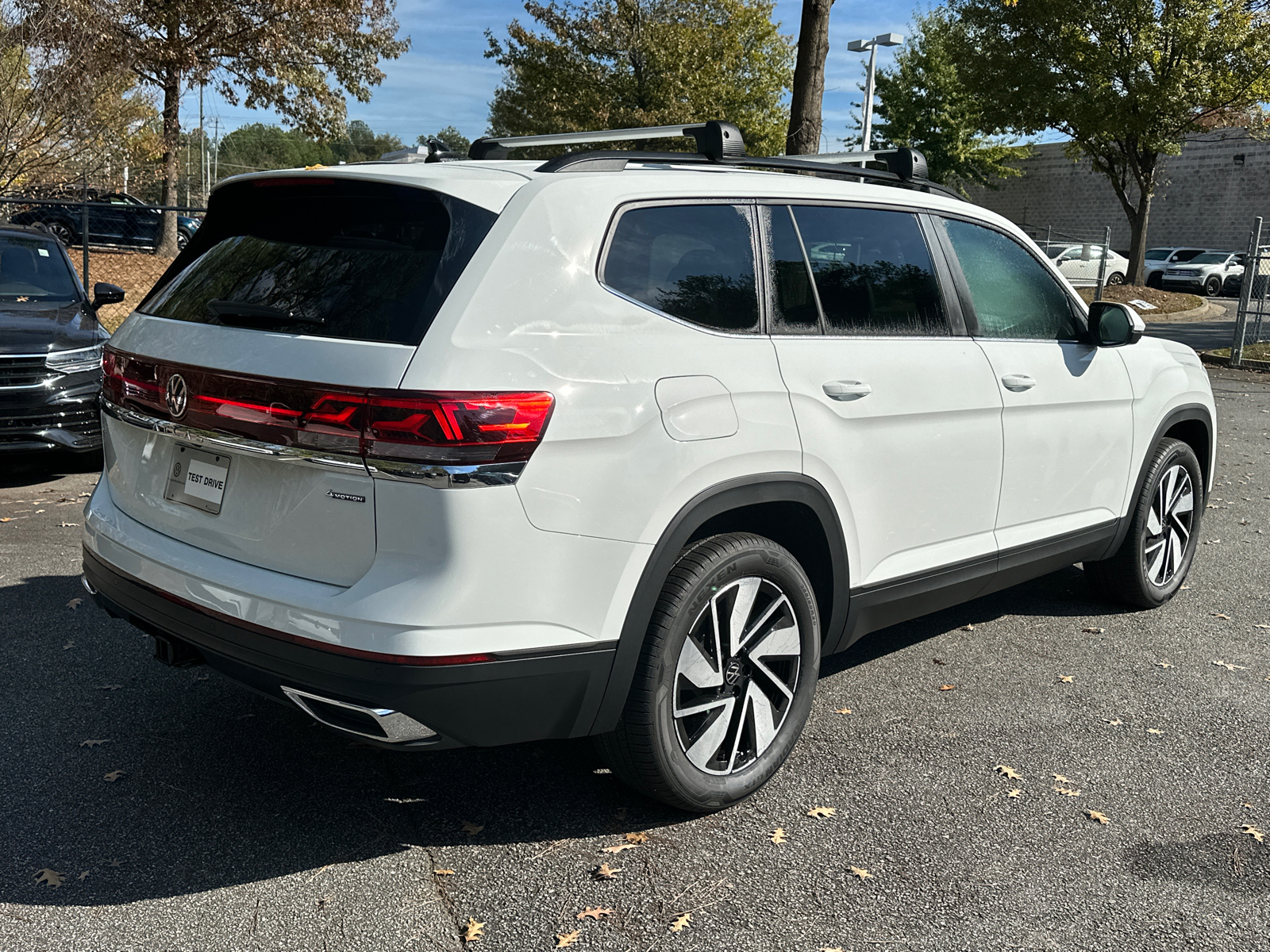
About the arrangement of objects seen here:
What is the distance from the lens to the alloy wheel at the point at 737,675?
331 centimetres

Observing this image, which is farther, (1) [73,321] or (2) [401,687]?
(1) [73,321]

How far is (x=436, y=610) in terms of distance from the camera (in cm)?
272

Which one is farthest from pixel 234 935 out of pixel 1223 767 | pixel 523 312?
pixel 1223 767

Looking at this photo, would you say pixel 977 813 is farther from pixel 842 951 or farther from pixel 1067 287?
pixel 1067 287

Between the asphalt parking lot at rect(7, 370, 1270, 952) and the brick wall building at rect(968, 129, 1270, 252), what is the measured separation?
41774 millimetres

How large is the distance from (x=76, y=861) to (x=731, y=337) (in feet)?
7.59

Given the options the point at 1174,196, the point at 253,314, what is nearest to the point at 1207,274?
the point at 1174,196

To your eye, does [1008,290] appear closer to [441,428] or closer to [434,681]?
[441,428]

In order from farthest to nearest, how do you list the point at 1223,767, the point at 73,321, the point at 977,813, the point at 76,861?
the point at 73,321 < the point at 1223,767 < the point at 977,813 < the point at 76,861

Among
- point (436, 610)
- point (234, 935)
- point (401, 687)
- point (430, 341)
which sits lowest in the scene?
point (234, 935)

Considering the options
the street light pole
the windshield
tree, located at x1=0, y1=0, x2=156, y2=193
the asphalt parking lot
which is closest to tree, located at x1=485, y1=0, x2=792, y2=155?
the street light pole

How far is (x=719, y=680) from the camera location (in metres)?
3.38

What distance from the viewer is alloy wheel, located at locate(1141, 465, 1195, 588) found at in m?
5.52

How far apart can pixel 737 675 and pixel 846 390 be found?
958 millimetres
